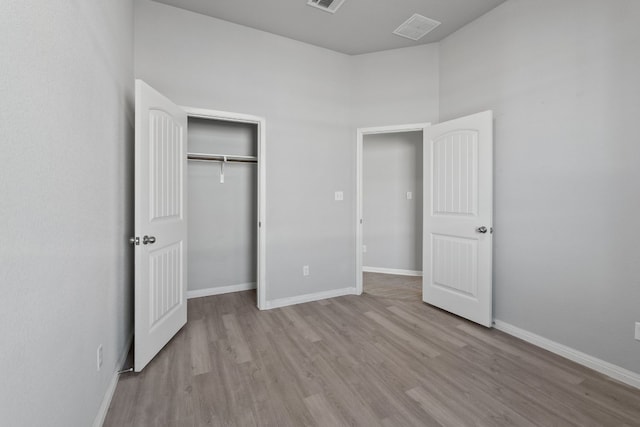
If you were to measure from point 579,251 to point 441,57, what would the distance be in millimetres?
2404

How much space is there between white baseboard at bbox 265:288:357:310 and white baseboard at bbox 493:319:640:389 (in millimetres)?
1595

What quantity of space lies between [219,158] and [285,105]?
3.26ft

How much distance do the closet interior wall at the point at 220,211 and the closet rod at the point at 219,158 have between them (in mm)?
156

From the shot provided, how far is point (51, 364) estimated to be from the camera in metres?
1.01

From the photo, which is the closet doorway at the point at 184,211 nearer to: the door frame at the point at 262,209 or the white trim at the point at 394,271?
the door frame at the point at 262,209

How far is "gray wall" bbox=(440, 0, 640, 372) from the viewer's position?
1921 mm

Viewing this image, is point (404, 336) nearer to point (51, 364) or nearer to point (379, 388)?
point (379, 388)

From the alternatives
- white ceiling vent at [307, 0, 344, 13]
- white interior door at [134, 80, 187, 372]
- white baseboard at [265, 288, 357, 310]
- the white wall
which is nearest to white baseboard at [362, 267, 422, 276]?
white baseboard at [265, 288, 357, 310]

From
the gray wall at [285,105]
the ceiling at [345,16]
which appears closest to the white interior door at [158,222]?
the gray wall at [285,105]

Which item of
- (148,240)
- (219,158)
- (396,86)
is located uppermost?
(396,86)

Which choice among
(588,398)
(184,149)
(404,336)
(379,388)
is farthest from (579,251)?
(184,149)

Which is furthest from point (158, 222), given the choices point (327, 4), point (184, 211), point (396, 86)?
point (396, 86)

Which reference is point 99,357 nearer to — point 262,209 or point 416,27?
point 262,209

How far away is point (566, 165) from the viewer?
2.22m
